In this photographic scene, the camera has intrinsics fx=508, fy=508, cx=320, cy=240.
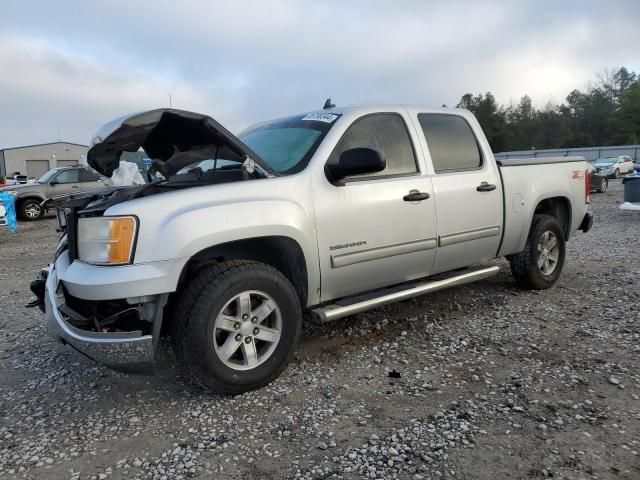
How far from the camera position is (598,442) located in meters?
2.66

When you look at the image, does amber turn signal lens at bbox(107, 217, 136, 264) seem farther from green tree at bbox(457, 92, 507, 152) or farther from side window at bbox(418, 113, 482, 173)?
green tree at bbox(457, 92, 507, 152)

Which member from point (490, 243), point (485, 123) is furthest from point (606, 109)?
point (490, 243)

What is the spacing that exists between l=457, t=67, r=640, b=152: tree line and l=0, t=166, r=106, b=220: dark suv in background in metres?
66.4

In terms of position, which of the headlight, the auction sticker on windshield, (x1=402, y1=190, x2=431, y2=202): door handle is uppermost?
the auction sticker on windshield

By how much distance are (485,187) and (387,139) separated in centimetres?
111

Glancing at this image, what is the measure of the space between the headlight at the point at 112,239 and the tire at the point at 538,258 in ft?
13.1

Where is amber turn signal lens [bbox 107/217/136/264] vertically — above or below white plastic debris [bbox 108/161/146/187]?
below

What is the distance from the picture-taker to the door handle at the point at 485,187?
15.0ft

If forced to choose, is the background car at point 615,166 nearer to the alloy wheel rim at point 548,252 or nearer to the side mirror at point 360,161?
the alloy wheel rim at point 548,252

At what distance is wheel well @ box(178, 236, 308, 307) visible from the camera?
327 centimetres

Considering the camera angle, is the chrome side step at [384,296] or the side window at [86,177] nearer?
the chrome side step at [384,296]

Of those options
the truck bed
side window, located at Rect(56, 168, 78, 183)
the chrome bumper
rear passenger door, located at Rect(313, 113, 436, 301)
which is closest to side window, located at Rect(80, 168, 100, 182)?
side window, located at Rect(56, 168, 78, 183)

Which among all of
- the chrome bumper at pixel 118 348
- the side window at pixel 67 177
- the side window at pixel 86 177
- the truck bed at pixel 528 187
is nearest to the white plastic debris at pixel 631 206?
the truck bed at pixel 528 187

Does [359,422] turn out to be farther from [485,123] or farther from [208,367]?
[485,123]
